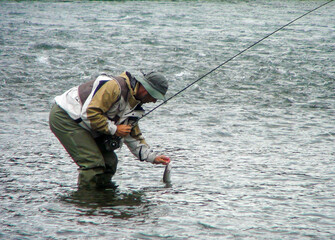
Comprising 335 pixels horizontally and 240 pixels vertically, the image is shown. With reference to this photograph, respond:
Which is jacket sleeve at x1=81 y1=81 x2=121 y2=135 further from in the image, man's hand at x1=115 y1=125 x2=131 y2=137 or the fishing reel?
the fishing reel

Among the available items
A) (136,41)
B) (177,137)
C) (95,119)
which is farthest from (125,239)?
(136,41)

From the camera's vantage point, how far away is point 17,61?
41.7 feet

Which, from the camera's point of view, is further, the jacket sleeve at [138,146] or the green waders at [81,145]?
the jacket sleeve at [138,146]

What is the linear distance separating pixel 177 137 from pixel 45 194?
9.59 ft

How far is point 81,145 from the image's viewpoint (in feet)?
17.2

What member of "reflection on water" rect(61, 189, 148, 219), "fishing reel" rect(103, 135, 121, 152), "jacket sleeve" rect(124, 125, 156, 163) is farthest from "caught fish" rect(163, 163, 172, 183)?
"fishing reel" rect(103, 135, 121, 152)

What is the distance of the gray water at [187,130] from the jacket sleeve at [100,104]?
70 centimetres

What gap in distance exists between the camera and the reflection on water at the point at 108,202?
4820 mm

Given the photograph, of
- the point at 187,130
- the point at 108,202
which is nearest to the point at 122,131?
the point at 108,202

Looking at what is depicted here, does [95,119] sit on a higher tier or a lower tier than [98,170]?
higher

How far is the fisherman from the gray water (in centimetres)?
32

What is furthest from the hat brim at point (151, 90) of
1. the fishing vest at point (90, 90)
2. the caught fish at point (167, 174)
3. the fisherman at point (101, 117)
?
the caught fish at point (167, 174)

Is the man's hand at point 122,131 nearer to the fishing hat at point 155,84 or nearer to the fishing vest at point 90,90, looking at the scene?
the fishing vest at point 90,90

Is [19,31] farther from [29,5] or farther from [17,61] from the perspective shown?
[29,5]
